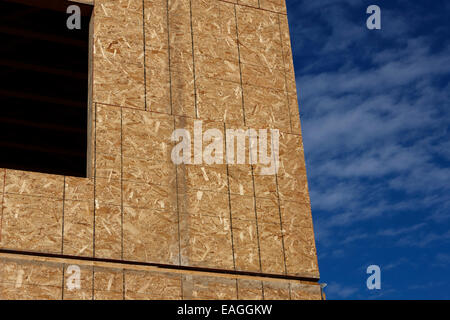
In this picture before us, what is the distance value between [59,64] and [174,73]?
4.36 metres

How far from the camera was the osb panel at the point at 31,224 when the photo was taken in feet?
42.4

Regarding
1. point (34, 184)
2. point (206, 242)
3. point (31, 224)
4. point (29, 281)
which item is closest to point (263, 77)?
point (206, 242)

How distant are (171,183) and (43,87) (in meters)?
6.58

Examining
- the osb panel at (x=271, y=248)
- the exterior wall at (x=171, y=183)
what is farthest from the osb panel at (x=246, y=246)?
the osb panel at (x=271, y=248)

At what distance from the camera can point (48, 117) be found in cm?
2025

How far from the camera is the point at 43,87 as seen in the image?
767 inches

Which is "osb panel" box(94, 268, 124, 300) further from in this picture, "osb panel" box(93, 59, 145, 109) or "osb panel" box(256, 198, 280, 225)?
"osb panel" box(93, 59, 145, 109)

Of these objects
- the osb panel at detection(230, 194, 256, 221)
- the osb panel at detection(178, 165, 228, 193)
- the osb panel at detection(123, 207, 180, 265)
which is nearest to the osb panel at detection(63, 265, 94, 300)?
the osb panel at detection(123, 207, 180, 265)

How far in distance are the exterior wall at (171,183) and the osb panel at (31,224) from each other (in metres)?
0.02

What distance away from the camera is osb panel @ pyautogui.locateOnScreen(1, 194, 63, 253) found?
12938 mm

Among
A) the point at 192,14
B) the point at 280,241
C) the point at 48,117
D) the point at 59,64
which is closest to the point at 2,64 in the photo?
the point at 59,64

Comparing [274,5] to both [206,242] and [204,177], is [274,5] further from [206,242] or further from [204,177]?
[206,242]
